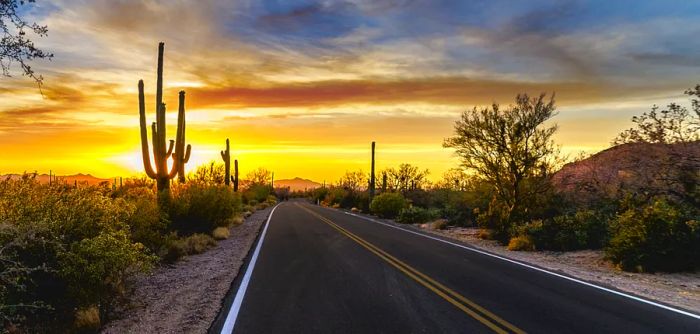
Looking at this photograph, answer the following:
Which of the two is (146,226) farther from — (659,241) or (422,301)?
(659,241)

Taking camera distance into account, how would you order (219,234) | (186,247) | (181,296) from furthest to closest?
1. (219,234)
2. (186,247)
3. (181,296)

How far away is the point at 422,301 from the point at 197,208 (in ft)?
52.8

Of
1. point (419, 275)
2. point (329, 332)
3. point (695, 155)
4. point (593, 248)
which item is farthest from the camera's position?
point (593, 248)

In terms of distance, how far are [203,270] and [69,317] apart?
511 centimetres

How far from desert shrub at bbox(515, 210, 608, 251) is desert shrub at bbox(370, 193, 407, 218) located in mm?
19603

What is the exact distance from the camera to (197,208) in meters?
22.8

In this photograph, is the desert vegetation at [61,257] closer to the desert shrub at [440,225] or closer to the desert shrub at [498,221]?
the desert shrub at [498,221]

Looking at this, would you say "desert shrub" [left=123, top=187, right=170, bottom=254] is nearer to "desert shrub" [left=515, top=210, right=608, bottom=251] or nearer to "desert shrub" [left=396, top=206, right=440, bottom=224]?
"desert shrub" [left=515, top=210, right=608, bottom=251]

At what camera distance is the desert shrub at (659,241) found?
13641 mm

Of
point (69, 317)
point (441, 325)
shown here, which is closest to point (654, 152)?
point (441, 325)

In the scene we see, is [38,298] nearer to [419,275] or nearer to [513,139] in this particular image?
[419,275]

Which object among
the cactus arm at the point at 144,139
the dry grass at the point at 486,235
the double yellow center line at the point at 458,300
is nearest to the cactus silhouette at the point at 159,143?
the cactus arm at the point at 144,139

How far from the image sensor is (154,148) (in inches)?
828

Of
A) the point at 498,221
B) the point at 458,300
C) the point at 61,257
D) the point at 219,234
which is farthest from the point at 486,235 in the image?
the point at 61,257
